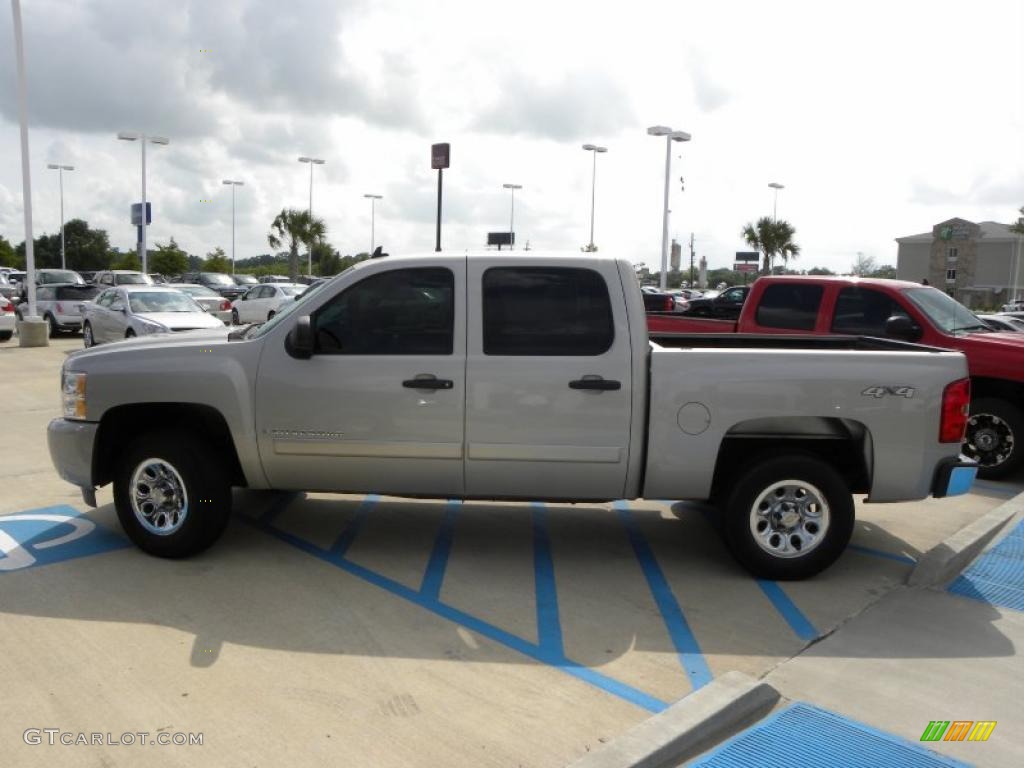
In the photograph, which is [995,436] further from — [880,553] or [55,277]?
[55,277]

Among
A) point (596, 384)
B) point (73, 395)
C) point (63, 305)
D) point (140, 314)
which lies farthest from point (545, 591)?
point (63, 305)

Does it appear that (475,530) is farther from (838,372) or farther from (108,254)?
(108,254)

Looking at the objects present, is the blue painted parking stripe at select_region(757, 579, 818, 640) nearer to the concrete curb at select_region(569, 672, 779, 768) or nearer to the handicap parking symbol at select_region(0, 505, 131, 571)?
the concrete curb at select_region(569, 672, 779, 768)

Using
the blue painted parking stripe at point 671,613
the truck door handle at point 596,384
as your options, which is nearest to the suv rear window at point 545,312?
the truck door handle at point 596,384

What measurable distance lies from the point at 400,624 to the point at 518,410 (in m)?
1.38

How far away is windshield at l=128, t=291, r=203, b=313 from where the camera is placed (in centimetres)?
1686

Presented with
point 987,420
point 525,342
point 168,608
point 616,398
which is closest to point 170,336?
point 168,608

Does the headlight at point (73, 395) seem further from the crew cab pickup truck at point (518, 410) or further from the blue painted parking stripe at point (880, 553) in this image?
the blue painted parking stripe at point (880, 553)

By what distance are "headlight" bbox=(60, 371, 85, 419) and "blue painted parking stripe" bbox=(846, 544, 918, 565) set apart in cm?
512

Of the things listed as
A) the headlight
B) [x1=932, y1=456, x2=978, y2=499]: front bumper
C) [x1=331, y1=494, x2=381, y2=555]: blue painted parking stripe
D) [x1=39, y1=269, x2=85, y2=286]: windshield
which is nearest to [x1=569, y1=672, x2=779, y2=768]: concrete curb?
[x1=932, y1=456, x2=978, y2=499]: front bumper

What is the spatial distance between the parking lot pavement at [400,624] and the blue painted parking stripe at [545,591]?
0.02 meters

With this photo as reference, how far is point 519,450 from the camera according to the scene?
5074 mm

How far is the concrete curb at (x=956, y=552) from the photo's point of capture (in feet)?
17.4

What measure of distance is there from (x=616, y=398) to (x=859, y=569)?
2050 mm
